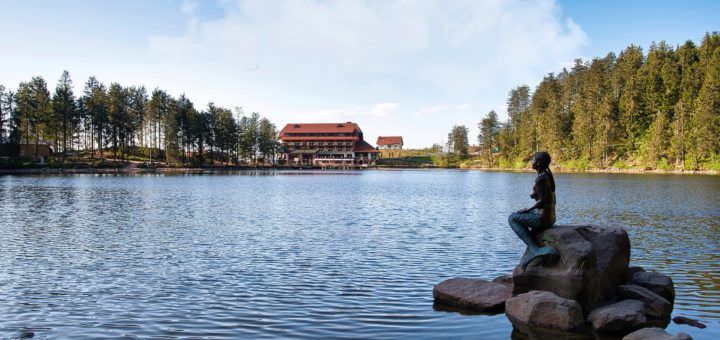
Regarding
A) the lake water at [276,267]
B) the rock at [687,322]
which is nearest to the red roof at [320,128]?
the lake water at [276,267]

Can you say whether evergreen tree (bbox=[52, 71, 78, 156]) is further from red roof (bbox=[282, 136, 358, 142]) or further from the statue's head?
the statue's head

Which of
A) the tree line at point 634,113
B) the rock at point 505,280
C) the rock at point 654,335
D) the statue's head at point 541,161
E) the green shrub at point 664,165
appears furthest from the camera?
the green shrub at point 664,165

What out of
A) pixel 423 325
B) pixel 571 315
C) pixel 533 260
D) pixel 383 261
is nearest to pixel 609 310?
pixel 571 315

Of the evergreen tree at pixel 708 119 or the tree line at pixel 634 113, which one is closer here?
the evergreen tree at pixel 708 119

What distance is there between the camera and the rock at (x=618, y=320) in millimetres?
10336

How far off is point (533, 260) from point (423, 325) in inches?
123

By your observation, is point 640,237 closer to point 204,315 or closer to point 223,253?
point 223,253

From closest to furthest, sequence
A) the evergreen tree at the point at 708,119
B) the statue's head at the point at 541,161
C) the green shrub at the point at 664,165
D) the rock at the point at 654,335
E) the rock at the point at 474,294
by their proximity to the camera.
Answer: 1. the rock at the point at 654,335
2. the rock at the point at 474,294
3. the statue's head at the point at 541,161
4. the evergreen tree at the point at 708,119
5. the green shrub at the point at 664,165

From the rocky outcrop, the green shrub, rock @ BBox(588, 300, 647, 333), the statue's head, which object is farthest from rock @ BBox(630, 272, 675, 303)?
the green shrub

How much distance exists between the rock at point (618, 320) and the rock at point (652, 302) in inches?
21.5

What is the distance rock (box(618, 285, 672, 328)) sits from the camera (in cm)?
1095

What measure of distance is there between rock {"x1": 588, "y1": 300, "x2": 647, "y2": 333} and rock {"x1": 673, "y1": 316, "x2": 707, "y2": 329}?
3.49 ft

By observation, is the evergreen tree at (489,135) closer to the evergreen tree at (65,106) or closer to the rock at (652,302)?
the evergreen tree at (65,106)

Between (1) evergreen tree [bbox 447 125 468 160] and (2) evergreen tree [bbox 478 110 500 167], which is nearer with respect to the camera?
(2) evergreen tree [bbox 478 110 500 167]
